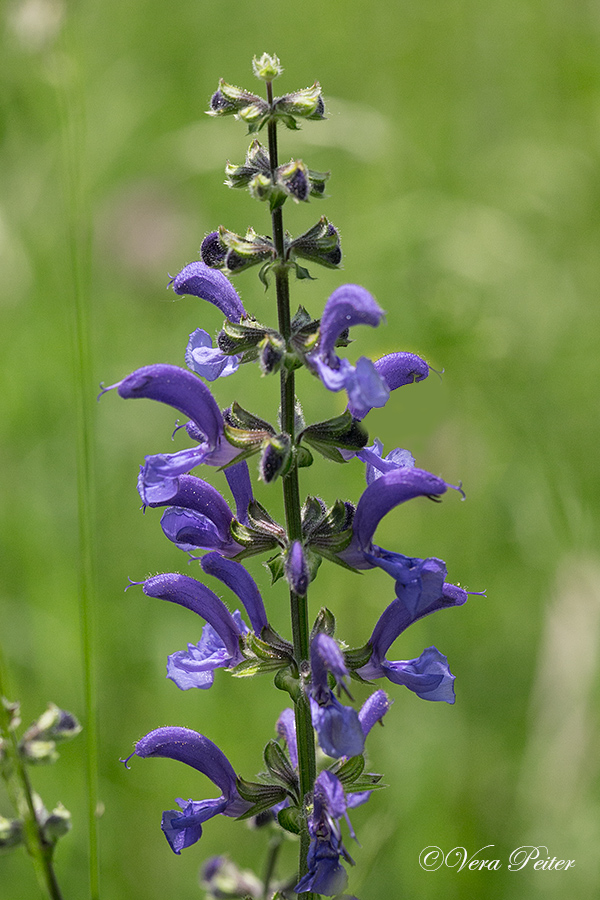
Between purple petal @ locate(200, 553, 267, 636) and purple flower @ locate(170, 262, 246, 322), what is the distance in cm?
62

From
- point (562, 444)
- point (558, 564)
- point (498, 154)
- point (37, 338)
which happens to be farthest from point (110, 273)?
point (558, 564)

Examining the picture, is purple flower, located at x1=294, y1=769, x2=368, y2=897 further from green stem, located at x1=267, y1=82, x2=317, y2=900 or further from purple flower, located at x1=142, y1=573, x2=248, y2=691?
purple flower, located at x1=142, y1=573, x2=248, y2=691

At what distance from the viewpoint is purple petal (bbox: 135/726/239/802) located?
85.5 inches

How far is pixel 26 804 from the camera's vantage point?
2213 mm

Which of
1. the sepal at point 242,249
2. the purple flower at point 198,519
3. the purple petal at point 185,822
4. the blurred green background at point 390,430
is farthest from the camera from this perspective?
the blurred green background at point 390,430

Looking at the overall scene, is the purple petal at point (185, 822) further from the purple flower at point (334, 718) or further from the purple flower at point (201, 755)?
the purple flower at point (334, 718)

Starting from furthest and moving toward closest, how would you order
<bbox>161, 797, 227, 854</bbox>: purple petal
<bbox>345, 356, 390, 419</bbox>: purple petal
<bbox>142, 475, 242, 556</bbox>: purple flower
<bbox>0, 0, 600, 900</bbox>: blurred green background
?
<bbox>0, 0, 600, 900</bbox>: blurred green background < <bbox>142, 475, 242, 556</bbox>: purple flower < <bbox>161, 797, 227, 854</bbox>: purple petal < <bbox>345, 356, 390, 419</bbox>: purple petal

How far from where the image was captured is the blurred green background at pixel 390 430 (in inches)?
142

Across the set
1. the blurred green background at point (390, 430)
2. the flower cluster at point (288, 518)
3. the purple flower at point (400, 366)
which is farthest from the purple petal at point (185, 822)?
the purple flower at point (400, 366)

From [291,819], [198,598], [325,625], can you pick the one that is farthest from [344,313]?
[291,819]

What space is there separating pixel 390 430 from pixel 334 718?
84.5 inches

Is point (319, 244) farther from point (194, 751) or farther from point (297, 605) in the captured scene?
point (194, 751)

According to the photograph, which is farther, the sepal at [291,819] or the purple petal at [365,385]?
the sepal at [291,819]

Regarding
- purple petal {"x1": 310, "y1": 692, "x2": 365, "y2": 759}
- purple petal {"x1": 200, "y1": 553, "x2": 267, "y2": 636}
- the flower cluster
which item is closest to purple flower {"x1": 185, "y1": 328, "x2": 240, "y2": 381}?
the flower cluster
